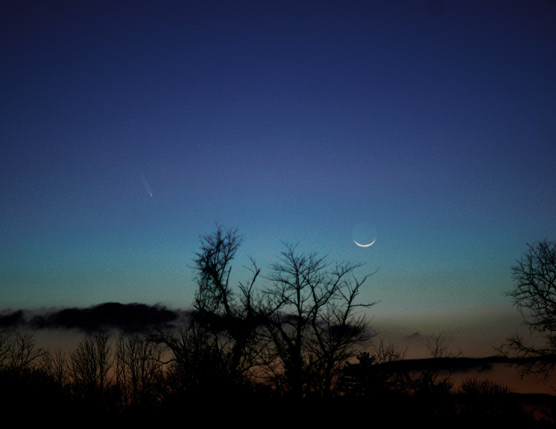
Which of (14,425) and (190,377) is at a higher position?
(190,377)

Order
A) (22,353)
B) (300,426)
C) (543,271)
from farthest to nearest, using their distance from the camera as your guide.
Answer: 1. (22,353)
2. (543,271)
3. (300,426)

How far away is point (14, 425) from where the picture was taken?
25016 mm

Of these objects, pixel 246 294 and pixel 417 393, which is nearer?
pixel 417 393

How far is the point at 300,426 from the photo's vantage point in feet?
39.9

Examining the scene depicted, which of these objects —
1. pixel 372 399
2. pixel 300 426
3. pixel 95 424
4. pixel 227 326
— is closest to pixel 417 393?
pixel 372 399

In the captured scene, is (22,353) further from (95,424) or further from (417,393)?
(417,393)

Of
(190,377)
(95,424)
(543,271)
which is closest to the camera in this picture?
(190,377)

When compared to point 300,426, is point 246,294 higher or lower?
higher

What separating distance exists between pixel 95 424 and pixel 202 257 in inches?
461

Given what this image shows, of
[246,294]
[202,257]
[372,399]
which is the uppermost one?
[202,257]

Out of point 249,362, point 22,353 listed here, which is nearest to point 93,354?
point 22,353

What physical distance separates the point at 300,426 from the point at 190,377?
13.9 ft

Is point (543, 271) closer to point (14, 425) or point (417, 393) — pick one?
point (417, 393)

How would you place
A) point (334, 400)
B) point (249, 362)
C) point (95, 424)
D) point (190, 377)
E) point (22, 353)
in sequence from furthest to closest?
point (22, 353) → point (95, 424) → point (249, 362) → point (190, 377) → point (334, 400)
